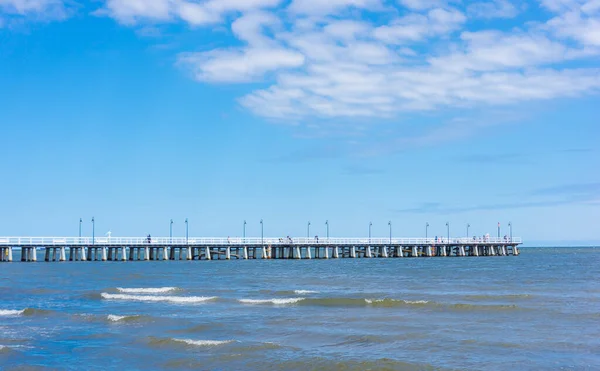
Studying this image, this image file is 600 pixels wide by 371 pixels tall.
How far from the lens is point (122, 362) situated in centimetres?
1507

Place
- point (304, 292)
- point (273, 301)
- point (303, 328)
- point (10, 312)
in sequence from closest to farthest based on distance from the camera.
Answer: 1. point (303, 328)
2. point (10, 312)
3. point (273, 301)
4. point (304, 292)

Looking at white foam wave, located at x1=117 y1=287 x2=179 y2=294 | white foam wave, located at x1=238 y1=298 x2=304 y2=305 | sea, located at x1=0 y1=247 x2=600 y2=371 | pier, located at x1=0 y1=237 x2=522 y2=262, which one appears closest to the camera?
sea, located at x1=0 y1=247 x2=600 y2=371

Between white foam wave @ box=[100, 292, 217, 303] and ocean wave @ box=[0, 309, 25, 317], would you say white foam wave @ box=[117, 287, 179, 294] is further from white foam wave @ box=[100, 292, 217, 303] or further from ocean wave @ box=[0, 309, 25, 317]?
ocean wave @ box=[0, 309, 25, 317]

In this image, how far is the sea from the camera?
14883mm

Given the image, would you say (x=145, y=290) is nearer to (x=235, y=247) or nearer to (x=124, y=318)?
(x=124, y=318)

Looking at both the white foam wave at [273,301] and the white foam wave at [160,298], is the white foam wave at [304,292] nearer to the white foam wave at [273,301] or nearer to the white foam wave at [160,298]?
the white foam wave at [273,301]

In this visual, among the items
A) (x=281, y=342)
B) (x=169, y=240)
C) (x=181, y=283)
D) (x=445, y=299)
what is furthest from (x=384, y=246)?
(x=281, y=342)

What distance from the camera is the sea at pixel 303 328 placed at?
586 inches

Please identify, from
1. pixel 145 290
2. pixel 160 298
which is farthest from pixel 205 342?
pixel 145 290

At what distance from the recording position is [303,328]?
19.5m

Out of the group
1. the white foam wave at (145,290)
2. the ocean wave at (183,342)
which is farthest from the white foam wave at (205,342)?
the white foam wave at (145,290)

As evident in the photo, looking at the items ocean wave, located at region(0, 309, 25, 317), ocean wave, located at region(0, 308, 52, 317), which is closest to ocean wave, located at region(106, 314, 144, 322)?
ocean wave, located at region(0, 308, 52, 317)

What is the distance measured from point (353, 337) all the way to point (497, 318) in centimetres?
603

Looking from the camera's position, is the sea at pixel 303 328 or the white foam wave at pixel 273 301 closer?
the sea at pixel 303 328
